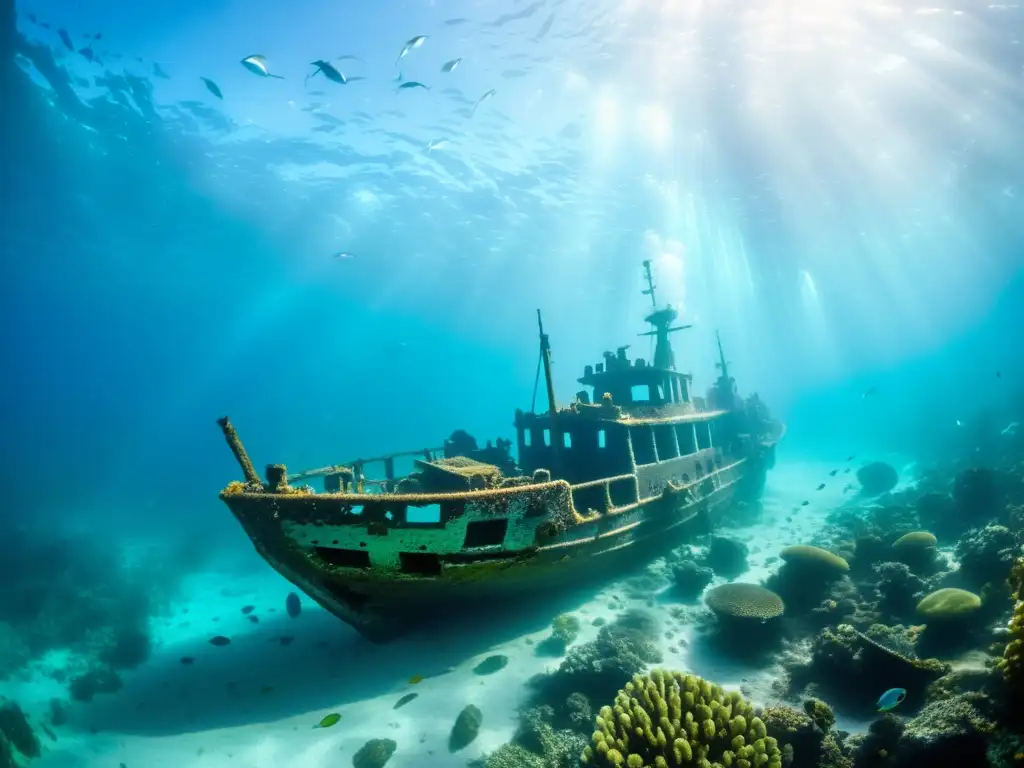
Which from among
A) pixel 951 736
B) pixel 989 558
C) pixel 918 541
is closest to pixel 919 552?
pixel 918 541

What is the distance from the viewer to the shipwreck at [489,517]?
25.1 ft

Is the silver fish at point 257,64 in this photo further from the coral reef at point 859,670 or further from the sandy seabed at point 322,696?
the coral reef at point 859,670

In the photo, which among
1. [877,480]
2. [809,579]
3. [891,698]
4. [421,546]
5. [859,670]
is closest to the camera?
[891,698]

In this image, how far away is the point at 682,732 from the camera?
4.89 m

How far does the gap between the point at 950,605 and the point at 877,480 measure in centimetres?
2509

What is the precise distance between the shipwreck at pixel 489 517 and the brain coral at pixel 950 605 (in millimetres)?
5456

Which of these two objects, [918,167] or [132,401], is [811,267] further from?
[132,401]

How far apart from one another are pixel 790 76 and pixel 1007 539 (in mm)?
26206

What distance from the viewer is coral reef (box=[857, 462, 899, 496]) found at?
2670cm

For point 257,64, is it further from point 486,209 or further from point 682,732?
point 486,209

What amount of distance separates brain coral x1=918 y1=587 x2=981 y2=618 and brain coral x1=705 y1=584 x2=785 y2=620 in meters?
2.28

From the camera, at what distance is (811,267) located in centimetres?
5297

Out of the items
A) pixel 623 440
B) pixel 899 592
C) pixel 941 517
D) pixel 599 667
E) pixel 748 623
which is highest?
pixel 623 440

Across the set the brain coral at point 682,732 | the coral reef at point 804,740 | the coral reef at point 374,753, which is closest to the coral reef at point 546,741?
the brain coral at point 682,732
